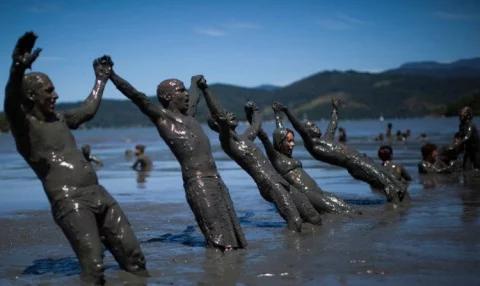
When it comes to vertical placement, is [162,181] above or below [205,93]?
below

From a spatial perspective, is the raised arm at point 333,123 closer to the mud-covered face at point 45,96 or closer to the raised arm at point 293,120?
the raised arm at point 293,120

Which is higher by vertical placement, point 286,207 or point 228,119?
point 228,119

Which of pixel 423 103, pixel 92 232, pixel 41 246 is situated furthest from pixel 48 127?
pixel 423 103

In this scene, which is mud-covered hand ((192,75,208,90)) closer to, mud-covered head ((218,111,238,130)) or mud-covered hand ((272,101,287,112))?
mud-covered head ((218,111,238,130))

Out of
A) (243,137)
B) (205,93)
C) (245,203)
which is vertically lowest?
(245,203)

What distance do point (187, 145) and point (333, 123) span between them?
5.12m

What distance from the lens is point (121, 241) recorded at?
19.9 feet

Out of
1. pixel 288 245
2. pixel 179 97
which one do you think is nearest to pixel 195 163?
pixel 179 97

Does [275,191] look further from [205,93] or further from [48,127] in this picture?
[48,127]

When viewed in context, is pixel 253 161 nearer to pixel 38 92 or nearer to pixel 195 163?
pixel 195 163

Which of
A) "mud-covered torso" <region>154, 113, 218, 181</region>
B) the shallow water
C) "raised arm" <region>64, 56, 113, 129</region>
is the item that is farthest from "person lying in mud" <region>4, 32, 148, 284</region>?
"mud-covered torso" <region>154, 113, 218, 181</region>

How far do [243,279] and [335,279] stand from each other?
84 cm

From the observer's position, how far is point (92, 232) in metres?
5.81

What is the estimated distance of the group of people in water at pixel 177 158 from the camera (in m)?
5.80
